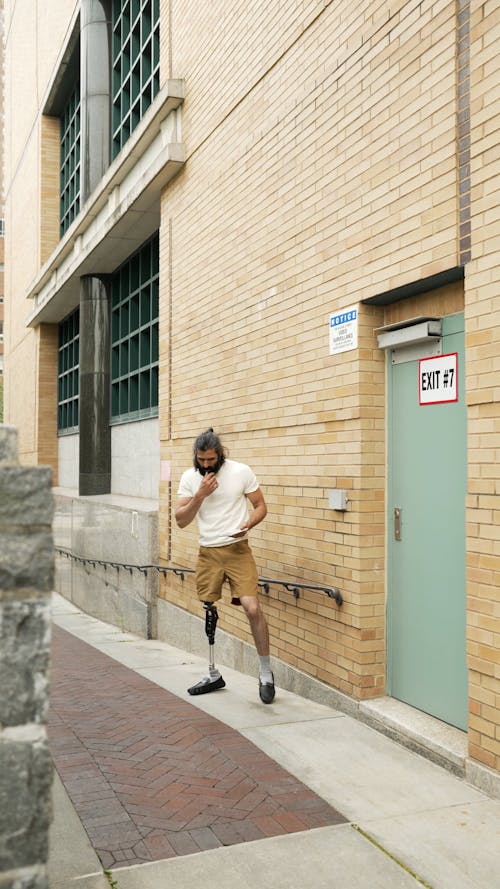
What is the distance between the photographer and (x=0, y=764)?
204 cm

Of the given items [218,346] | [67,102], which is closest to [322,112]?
[218,346]

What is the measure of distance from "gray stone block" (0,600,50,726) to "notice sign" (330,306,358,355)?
3.57 meters

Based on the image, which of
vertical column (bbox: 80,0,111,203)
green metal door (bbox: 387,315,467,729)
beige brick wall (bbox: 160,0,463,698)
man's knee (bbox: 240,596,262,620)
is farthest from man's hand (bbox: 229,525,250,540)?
vertical column (bbox: 80,0,111,203)

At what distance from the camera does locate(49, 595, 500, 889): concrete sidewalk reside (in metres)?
3.08

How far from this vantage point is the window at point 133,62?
1128cm

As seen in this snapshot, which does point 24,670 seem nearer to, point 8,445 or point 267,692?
point 8,445

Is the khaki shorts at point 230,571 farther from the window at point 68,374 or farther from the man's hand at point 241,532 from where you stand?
the window at point 68,374

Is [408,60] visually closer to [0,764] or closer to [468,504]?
[468,504]

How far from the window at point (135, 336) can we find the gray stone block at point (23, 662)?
9659mm

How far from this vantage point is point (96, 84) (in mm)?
14352

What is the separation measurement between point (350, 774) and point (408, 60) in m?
4.03

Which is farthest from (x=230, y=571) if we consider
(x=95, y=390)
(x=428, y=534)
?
(x=95, y=390)

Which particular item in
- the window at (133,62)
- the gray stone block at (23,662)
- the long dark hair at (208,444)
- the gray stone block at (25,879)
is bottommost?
the gray stone block at (25,879)

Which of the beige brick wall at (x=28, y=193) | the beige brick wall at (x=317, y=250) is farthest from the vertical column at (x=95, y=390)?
the beige brick wall at (x=317, y=250)
